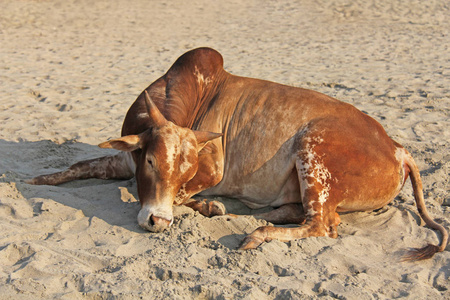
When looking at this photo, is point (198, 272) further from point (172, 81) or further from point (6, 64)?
point (6, 64)

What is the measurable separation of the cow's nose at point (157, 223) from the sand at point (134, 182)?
2.1 inches

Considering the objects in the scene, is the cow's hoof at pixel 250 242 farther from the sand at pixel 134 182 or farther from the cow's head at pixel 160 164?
the cow's head at pixel 160 164

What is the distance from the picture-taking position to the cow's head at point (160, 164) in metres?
4.12

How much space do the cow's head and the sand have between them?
16cm

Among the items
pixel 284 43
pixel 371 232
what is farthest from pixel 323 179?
pixel 284 43

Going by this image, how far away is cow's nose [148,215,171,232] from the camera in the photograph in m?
4.05

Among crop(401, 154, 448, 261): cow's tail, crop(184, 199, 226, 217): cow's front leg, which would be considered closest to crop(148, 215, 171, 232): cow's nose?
crop(184, 199, 226, 217): cow's front leg

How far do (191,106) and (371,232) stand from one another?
6.66 feet

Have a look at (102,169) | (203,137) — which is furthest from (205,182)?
(102,169)

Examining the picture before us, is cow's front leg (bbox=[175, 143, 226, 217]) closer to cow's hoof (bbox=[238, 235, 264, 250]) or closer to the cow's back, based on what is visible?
the cow's back

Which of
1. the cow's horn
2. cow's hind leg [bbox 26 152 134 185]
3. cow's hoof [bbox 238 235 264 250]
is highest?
the cow's horn

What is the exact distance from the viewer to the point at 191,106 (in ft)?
17.0

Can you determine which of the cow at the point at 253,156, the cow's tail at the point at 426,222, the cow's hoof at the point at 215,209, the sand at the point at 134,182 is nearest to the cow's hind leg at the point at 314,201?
the cow at the point at 253,156

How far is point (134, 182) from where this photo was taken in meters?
5.18
